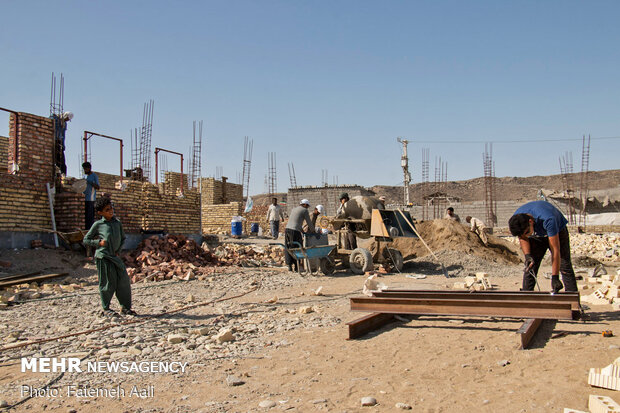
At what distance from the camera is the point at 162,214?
1279 cm

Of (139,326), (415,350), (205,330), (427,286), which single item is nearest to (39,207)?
(139,326)

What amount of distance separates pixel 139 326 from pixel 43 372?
1.48 meters

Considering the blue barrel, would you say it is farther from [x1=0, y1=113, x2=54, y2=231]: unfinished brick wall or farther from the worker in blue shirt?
the worker in blue shirt

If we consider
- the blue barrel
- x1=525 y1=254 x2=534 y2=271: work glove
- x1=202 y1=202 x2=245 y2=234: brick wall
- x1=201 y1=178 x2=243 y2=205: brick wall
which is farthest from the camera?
x1=201 y1=178 x2=243 y2=205: brick wall

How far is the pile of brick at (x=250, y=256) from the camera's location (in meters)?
11.5

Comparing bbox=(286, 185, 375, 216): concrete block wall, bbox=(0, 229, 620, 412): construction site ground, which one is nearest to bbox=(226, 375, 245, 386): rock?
bbox=(0, 229, 620, 412): construction site ground

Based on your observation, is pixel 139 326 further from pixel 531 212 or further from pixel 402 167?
pixel 402 167

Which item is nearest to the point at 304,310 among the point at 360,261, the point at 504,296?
the point at 504,296

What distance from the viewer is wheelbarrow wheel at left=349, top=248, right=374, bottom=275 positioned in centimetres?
969

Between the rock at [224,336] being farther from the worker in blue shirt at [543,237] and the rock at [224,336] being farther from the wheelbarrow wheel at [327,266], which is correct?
the wheelbarrow wheel at [327,266]

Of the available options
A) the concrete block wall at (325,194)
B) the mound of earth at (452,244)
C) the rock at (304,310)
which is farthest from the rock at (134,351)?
the concrete block wall at (325,194)

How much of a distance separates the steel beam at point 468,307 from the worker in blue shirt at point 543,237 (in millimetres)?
518

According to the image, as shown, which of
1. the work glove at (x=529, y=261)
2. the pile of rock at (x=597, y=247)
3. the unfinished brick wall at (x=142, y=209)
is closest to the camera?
the work glove at (x=529, y=261)

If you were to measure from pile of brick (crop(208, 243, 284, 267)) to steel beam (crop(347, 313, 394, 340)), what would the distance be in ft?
21.8
